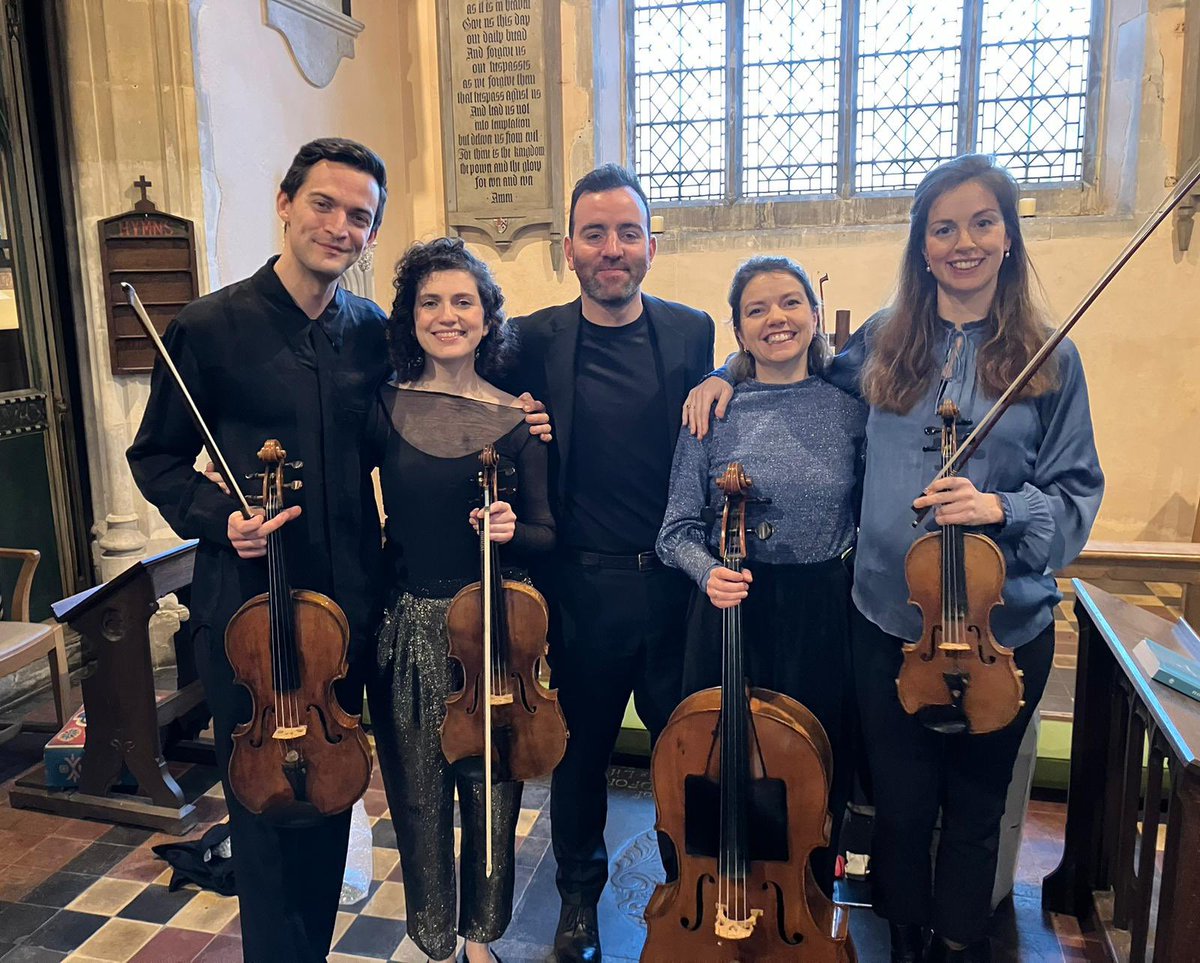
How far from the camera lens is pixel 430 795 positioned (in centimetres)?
184

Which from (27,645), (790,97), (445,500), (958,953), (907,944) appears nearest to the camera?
(445,500)

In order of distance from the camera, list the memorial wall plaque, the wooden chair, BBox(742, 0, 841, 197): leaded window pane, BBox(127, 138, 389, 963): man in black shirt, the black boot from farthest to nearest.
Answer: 1. BBox(742, 0, 841, 197): leaded window pane
2. the memorial wall plaque
3. the wooden chair
4. the black boot
5. BBox(127, 138, 389, 963): man in black shirt

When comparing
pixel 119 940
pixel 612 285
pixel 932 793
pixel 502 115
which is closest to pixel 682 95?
pixel 502 115

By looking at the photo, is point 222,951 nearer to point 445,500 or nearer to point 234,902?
point 234,902

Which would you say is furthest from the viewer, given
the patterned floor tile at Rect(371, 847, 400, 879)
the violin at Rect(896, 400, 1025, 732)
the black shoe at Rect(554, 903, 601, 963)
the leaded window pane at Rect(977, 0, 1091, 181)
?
the leaded window pane at Rect(977, 0, 1091, 181)

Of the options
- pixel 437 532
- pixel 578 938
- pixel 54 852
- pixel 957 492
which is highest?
pixel 957 492

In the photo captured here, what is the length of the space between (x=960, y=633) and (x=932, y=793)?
1.27ft

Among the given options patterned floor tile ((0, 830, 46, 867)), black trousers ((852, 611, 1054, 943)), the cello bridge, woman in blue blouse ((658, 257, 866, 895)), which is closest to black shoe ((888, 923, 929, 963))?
black trousers ((852, 611, 1054, 943))

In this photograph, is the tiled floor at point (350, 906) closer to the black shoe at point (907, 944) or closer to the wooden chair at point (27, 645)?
the black shoe at point (907, 944)

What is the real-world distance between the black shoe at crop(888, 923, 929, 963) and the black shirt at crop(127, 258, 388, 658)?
1.25 metres

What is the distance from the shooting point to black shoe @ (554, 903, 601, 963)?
2.11 m

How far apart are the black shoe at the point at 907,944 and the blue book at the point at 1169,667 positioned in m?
0.72

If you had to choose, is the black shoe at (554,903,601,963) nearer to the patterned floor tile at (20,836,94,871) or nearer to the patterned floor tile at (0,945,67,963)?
the patterned floor tile at (0,945,67,963)

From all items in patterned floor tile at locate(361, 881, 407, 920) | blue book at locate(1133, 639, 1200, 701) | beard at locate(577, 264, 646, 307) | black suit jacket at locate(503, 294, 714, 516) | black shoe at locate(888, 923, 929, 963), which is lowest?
patterned floor tile at locate(361, 881, 407, 920)
